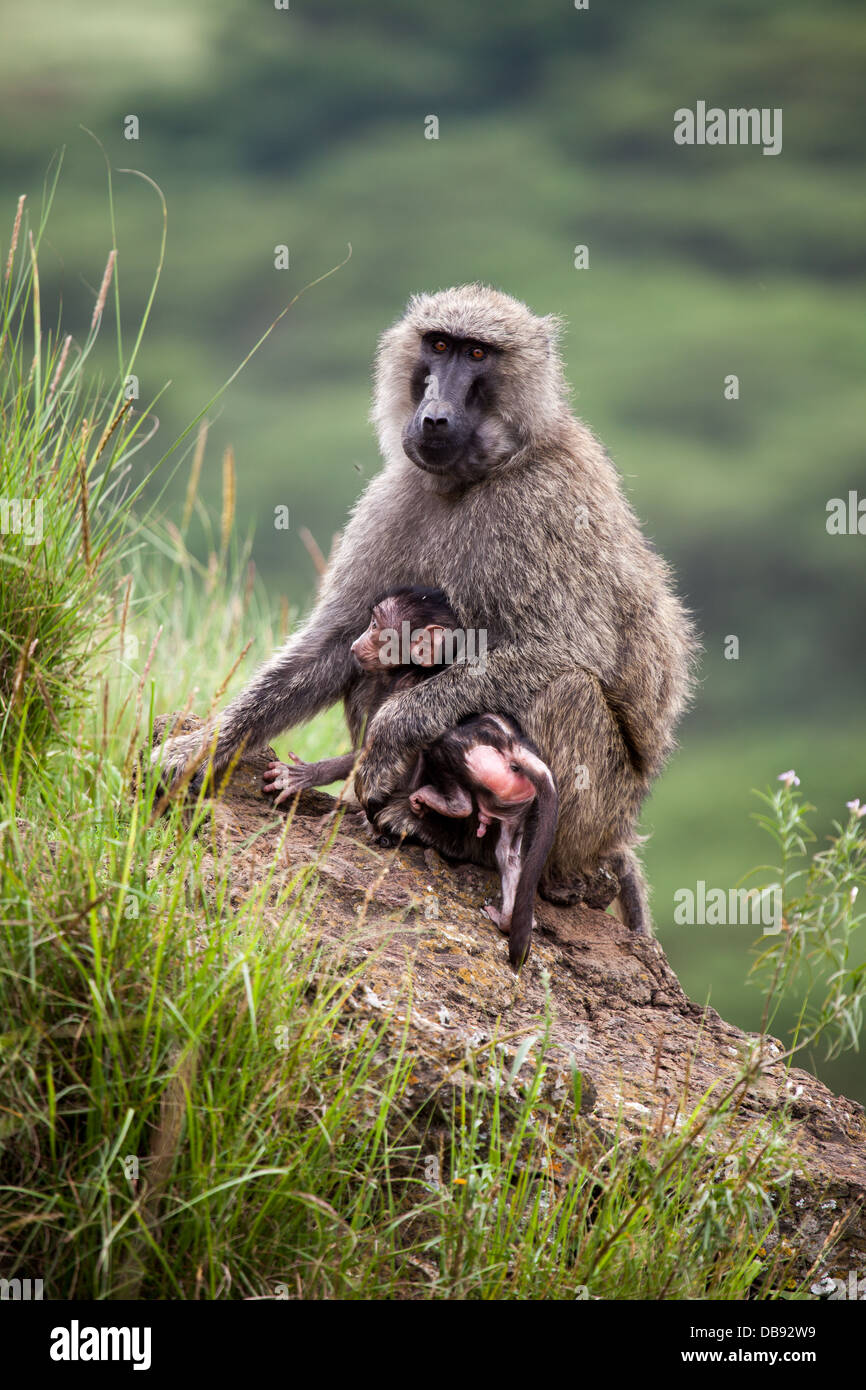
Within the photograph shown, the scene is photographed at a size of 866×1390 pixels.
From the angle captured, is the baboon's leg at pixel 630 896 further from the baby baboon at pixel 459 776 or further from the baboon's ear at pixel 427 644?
the baboon's ear at pixel 427 644

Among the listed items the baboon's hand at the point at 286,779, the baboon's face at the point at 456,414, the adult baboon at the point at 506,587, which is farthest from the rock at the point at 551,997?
the baboon's face at the point at 456,414

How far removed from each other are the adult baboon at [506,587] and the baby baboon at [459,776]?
64 mm

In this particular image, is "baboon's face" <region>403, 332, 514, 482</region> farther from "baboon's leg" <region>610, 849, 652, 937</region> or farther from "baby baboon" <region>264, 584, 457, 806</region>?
"baboon's leg" <region>610, 849, 652, 937</region>

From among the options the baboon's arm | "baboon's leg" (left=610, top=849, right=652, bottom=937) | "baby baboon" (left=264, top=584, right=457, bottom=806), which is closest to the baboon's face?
"baby baboon" (left=264, top=584, right=457, bottom=806)

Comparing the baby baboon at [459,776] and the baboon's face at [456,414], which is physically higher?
the baboon's face at [456,414]

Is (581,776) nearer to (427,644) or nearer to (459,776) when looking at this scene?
(459,776)

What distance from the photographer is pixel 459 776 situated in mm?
3596

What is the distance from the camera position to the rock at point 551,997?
2.84 meters

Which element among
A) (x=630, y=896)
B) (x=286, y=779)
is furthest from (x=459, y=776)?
(x=630, y=896)

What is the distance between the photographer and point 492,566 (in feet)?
12.5

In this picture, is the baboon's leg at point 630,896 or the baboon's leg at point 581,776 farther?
the baboon's leg at point 630,896

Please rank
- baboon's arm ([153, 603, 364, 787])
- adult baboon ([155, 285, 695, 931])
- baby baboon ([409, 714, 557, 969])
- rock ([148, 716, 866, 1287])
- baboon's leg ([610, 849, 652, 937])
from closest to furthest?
rock ([148, 716, 866, 1287]) → baby baboon ([409, 714, 557, 969]) → adult baboon ([155, 285, 695, 931]) → baboon's arm ([153, 603, 364, 787]) → baboon's leg ([610, 849, 652, 937])

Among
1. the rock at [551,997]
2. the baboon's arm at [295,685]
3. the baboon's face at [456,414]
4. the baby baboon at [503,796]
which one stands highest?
the baboon's face at [456,414]

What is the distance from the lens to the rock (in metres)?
2.84
